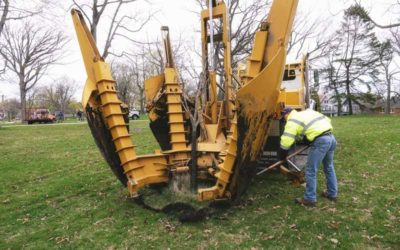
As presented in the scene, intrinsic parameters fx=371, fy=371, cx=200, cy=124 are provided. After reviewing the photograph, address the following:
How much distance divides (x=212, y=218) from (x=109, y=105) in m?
2.39

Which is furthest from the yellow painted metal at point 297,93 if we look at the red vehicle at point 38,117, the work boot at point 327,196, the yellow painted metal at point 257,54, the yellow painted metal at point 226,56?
the red vehicle at point 38,117

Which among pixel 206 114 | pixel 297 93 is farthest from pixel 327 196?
pixel 297 93

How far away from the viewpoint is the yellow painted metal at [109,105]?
5.93 m

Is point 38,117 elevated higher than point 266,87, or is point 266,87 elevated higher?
point 266,87

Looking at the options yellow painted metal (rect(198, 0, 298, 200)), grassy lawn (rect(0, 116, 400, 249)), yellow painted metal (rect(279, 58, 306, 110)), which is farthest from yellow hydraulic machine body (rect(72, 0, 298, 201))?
yellow painted metal (rect(279, 58, 306, 110))

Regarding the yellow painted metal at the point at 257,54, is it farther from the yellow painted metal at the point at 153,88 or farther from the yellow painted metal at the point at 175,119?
the yellow painted metal at the point at 153,88

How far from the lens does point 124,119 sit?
629cm

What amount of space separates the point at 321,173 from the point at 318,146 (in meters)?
2.45

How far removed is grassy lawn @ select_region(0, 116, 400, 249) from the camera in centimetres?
479

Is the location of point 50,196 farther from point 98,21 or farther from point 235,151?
point 98,21

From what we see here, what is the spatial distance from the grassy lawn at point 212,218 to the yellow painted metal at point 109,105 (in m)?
0.60

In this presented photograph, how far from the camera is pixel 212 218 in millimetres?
5492

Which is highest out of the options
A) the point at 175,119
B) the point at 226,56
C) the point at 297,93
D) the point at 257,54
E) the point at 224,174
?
the point at 226,56

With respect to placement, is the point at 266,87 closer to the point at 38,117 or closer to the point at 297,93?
the point at 297,93
